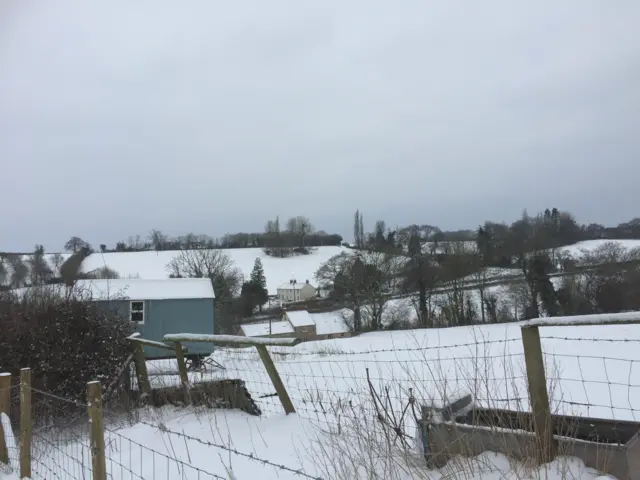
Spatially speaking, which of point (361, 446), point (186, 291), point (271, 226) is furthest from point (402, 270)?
point (271, 226)

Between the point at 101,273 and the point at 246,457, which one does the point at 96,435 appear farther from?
the point at 101,273

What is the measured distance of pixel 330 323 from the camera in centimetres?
5319

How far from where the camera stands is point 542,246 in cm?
4791

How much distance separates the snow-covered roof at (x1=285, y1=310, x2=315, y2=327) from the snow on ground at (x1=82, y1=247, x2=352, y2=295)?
817 inches

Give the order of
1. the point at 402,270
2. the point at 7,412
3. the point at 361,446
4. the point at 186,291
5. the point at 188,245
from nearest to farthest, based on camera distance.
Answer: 1. the point at 361,446
2. the point at 7,412
3. the point at 186,291
4. the point at 402,270
5. the point at 188,245

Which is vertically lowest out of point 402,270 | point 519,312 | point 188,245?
point 519,312

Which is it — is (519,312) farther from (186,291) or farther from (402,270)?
(186,291)

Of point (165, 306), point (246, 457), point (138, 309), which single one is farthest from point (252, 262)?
point (246, 457)

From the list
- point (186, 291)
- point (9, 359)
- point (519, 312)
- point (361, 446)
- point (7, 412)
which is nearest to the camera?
point (361, 446)

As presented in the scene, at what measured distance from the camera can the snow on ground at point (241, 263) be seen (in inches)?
2689

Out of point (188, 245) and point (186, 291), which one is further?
point (188, 245)

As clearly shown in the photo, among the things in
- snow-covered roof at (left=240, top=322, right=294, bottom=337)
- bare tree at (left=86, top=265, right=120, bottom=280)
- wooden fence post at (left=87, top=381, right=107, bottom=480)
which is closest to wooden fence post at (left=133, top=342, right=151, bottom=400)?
wooden fence post at (left=87, top=381, right=107, bottom=480)

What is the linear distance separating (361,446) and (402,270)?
48353mm

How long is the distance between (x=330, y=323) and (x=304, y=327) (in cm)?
405
